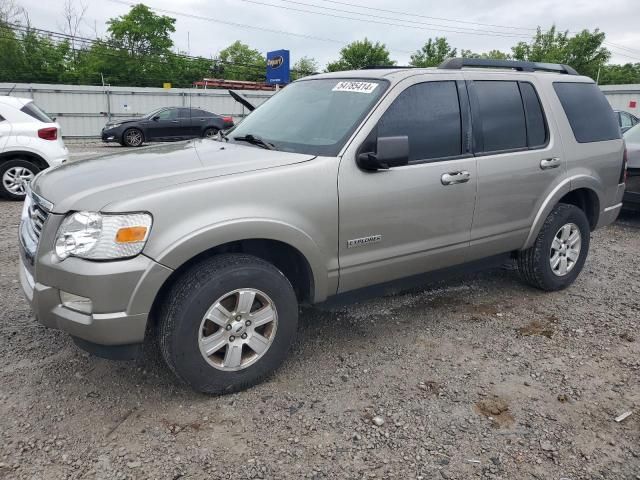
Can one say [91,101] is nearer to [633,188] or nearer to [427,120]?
[633,188]

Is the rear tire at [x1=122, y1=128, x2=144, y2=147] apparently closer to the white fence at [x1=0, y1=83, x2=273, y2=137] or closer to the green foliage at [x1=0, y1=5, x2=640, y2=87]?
the white fence at [x1=0, y1=83, x2=273, y2=137]

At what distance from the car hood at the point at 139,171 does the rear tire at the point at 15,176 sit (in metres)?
5.48

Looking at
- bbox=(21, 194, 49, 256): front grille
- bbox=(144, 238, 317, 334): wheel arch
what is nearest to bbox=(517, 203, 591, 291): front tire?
bbox=(144, 238, 317, 334): wheel arch

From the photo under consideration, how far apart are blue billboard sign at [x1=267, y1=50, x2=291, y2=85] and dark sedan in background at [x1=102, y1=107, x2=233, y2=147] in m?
15.9

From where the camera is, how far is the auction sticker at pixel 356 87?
11.6 feet

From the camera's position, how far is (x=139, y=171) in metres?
2.92

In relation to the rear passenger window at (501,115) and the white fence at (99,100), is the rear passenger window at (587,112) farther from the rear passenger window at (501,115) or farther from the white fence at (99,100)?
the white fence at (99,100)

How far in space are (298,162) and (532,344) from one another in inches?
82.1

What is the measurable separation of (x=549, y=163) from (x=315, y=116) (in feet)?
6.39

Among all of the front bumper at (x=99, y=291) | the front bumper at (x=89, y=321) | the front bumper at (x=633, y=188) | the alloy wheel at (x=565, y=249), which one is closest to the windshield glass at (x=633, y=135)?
the front bumper at (x=633, y=188)

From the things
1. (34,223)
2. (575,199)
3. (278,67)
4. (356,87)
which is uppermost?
(278,67)

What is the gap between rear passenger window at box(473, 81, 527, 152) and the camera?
Answer: 3.91 m

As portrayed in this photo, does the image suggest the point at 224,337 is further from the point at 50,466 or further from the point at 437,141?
the point at 437,141

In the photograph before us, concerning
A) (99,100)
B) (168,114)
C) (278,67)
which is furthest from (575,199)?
(278,67)
